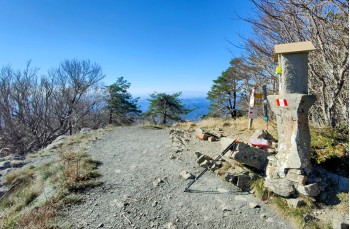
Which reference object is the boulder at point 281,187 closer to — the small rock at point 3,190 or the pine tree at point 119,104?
the small rock at point 3,190

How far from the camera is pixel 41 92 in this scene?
855 inches

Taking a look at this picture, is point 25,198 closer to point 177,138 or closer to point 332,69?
point 177,138

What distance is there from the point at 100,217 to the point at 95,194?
2.64ft

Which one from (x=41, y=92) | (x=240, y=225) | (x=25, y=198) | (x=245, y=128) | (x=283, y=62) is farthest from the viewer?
(x=41, y=92)

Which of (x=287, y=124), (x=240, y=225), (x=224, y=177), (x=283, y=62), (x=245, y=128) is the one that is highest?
(x=283, y=62)

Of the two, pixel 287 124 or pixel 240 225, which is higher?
pixel 287 124

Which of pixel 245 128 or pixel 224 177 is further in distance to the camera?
pixel 245 128

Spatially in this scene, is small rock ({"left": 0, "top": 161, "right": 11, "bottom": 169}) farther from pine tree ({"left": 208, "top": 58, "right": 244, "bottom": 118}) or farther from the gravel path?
pine tree ({"left": 208, "top": 58, "right": 244, "bottom": 118})

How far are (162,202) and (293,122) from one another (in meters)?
2.68

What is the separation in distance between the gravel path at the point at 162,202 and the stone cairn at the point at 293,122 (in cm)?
63

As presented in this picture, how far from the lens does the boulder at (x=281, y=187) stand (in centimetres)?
406

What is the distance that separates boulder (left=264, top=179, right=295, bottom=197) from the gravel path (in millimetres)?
354

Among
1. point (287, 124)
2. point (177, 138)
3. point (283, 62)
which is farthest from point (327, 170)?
point (177, 138)

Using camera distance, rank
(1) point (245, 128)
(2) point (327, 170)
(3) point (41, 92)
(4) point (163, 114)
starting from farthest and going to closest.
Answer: (4) point (163, 114) < (3) point (41, 92) < (1) point (245, 128) < (2) point (327, 170)
